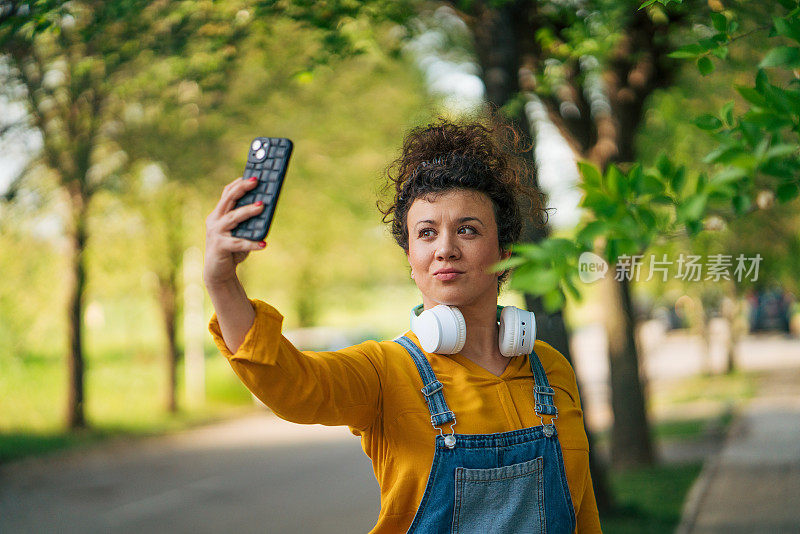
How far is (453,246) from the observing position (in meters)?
2.13

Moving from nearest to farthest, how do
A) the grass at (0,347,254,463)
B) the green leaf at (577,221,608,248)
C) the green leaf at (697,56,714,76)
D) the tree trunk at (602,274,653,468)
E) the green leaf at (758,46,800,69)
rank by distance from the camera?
1. the green leaf at (577,221,608,248)
2. the green leaf at (758,46,800,69)
3. the green leaf at (697,56,714,76)
4. the tree trunk at (602,274,653,468)
5. the grass at (0,347,254,463)

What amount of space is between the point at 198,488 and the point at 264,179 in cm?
1000

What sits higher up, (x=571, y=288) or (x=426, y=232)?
(x=426, y=232)

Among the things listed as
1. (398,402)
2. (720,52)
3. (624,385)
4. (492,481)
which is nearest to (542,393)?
(492,481)

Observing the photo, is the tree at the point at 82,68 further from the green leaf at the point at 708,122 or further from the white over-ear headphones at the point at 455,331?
the green leaf at the point at 708,122

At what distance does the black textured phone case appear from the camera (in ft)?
5.46

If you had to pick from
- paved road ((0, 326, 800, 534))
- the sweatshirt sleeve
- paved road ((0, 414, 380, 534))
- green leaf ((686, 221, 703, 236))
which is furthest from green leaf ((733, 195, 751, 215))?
paved road ((0, 414, 380, 534))

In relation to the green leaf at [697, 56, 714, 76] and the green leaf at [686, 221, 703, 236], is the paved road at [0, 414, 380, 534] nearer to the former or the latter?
the green leaf at [697, 56, 714, 76]

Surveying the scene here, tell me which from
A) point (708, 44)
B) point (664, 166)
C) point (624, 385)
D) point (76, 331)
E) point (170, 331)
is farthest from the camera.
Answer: point (170, 331)

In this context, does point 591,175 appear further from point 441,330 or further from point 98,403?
point 98,403

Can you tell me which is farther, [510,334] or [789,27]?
[510,334]

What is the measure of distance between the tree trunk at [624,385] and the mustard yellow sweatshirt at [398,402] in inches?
299

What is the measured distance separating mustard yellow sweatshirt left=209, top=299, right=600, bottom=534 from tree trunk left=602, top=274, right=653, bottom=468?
7602mm

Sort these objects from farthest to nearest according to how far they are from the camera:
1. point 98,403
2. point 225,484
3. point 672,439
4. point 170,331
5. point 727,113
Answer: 1. point 170,331
2. point 98,403
3. point 672,439
4. point 225,484
5. point 727,113
